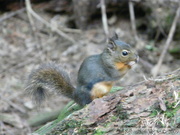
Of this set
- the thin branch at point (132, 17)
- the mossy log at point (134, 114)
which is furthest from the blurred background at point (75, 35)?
the mossy log at point (134, 114)

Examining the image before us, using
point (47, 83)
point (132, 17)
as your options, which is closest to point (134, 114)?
point (47, 83)

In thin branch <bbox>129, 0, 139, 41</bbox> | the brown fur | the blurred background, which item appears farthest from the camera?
thin branch <bbox>129, 0, 139, 41</bbox>

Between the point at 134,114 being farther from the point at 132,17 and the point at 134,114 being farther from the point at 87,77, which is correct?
the point at 132,17

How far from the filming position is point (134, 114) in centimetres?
215

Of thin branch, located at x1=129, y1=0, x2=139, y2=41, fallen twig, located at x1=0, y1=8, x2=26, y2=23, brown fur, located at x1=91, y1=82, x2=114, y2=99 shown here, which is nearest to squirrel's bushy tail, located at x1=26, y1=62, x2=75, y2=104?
brown fur, located at x1=91, y1=82, x2=114, y2=99

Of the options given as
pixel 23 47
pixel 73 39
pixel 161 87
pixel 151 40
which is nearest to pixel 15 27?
pixel 23 47

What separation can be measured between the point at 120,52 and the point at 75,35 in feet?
11.2

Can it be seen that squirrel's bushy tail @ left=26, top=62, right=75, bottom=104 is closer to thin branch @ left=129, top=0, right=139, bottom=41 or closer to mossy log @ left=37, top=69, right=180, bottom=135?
mossy log @ left=37, top=69, right=180, bottom=135

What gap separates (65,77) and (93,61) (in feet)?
0.97

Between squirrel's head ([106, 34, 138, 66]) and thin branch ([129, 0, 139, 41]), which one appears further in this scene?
thin branch ([129, 0, 139, 41])

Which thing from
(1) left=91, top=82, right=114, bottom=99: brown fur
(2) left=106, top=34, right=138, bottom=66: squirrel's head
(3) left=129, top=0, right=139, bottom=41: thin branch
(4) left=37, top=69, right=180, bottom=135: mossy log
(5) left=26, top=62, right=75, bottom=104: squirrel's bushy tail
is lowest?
(4) left=37, top=69, right=180, bottom=135: mossy log

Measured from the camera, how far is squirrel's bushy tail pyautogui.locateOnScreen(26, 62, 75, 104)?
9.89 ft

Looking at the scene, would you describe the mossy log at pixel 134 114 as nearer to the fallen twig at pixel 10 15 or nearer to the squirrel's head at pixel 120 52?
the squirrel's head at pixel 120 52

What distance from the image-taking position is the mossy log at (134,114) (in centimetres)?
206
